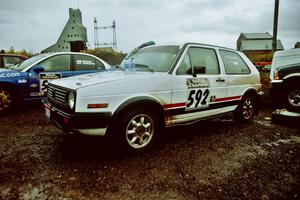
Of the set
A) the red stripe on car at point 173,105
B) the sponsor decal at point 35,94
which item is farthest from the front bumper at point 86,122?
the sponsor decal at point 35,94

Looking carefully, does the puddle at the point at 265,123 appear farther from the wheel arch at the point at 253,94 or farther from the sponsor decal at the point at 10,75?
the sponsor decal at the point at 10,75

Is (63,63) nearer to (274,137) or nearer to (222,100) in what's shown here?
(222,100)

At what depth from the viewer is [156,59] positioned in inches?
140

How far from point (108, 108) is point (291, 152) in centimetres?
302

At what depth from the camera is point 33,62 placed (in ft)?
18.2

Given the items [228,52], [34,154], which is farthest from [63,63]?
[228,52]

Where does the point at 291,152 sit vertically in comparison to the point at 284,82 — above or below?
below

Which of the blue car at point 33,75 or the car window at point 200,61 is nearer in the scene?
the car window at point 200,61

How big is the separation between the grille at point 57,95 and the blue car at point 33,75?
2434 mm

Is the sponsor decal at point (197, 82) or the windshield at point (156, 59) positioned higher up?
the windshield at point (156, 59)

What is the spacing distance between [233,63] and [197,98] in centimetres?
152

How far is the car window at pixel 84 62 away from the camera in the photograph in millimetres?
6091

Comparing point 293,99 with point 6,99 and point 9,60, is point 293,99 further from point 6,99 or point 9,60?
point 9,60

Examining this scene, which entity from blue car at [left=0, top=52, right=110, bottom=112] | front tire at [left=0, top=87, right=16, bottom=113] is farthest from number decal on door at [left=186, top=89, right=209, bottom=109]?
front tire at [left=0, top=87, right=16, bottom=113]
